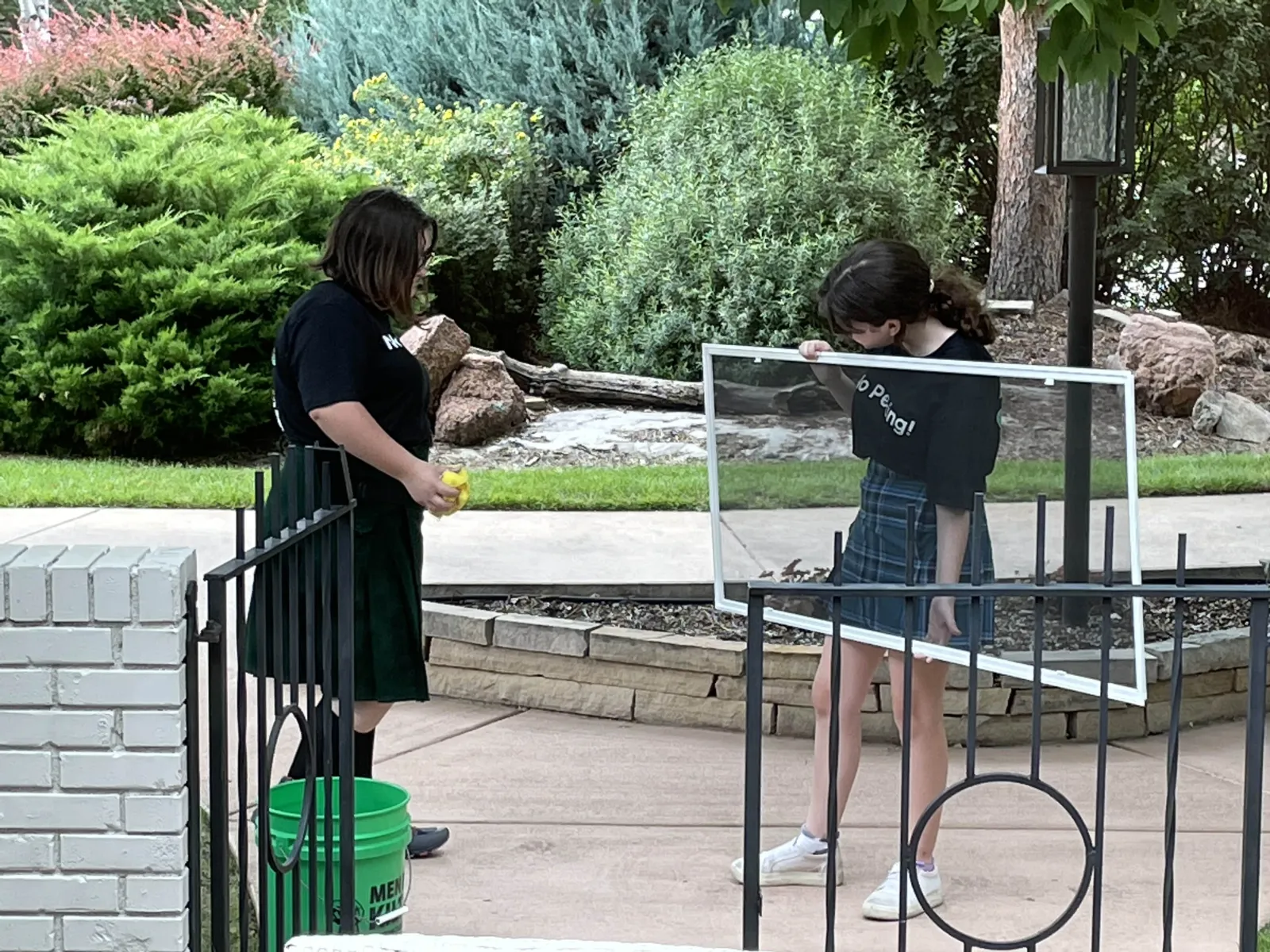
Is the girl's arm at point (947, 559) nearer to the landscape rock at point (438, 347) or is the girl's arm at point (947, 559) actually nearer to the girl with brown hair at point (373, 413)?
the girl with brown hair at point (373, 413)

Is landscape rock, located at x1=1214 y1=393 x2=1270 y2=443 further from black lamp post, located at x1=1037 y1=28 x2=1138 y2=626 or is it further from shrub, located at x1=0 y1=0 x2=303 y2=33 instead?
shrub, located at x1=0 y1=0 x2=303 y2=33

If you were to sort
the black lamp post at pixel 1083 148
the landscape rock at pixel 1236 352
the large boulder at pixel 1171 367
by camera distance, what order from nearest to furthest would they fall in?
the black lamp post at pixel 1083 148 → the large boulder at pixel 1171 367 → the landscape rock at pixel 1236 352

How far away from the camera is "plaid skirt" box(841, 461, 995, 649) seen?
11.9ft

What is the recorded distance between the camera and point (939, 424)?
3.64 metres

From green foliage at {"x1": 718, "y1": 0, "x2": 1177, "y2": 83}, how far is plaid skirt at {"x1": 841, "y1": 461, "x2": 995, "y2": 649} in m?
1.12

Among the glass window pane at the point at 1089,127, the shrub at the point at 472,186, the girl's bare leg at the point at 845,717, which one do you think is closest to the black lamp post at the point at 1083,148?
the glass window pane at the point at 1089,127

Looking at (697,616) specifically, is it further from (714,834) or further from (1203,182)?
(1203,182)

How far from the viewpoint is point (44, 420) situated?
33.2ft

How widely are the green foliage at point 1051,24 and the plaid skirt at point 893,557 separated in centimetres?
112

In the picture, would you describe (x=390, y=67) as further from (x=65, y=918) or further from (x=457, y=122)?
(x=65, y=918)

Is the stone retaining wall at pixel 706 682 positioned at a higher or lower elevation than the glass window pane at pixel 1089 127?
lower

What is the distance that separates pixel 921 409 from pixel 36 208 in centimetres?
816

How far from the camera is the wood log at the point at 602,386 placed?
10844 millimetres

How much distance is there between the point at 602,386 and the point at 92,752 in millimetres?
8635
